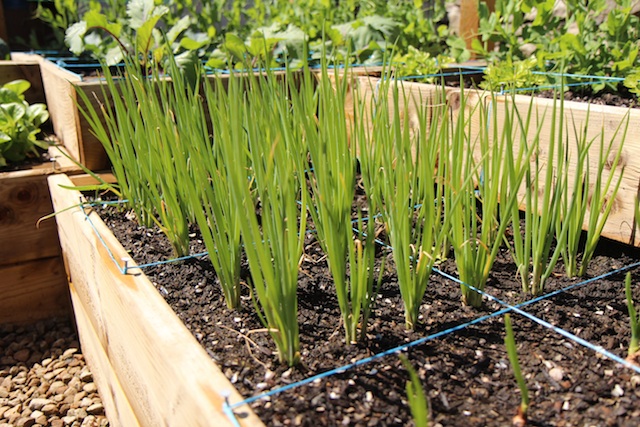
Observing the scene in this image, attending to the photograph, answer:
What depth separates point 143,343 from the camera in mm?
1051

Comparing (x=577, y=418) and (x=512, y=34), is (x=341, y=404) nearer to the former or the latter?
Result: (x=577, y=418)

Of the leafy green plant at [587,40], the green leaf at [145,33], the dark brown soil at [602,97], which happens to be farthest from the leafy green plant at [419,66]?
the green leaf at [145,33]

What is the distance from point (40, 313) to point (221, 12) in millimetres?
2019

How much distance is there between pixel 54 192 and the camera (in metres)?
1.86

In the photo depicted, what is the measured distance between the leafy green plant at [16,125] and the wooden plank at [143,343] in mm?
488

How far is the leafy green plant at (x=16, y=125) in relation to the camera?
2027 mm

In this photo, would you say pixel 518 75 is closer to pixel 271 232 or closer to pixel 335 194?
pixel 335 194

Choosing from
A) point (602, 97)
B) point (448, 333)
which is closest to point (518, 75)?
point (602, 97)

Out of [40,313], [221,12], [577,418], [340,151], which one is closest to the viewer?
[577,418]

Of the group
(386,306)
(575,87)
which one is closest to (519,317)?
(386,306)

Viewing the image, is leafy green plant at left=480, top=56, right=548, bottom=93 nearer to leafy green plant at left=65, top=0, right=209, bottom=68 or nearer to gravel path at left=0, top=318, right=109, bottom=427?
leafy green plant at left=65, top=0, right=209, bottom=68

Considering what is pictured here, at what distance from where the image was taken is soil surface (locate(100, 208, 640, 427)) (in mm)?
842

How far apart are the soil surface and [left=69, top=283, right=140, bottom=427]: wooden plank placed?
312mm

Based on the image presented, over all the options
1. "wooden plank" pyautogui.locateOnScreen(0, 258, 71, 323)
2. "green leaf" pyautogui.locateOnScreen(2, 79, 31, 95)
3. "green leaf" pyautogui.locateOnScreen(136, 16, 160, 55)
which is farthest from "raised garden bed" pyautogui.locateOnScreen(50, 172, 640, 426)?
"green leaf" pyautogui.locateOnScreen(2, 79, 31, 95)
